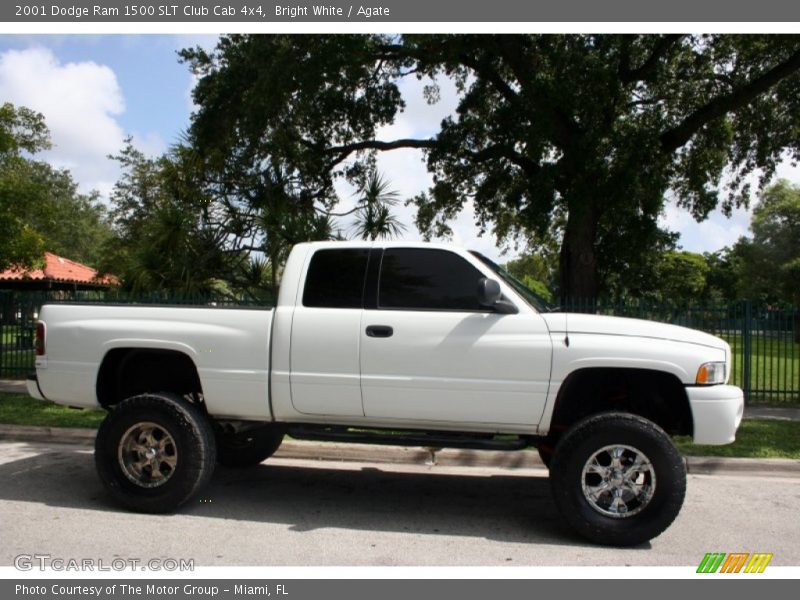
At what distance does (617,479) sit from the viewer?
501 cm

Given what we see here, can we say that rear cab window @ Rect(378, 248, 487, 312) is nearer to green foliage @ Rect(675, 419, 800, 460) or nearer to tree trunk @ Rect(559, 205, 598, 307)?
green foliage @ Rect(675, 419, 800, 460)

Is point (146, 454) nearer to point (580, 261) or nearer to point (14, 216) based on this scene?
point (14, 216)

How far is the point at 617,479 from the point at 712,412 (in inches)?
32.0

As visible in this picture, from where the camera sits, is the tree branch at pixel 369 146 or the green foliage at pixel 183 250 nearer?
the green foliage at pixel 183 250

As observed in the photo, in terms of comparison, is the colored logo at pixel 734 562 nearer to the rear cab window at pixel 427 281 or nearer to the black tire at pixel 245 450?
the rear cab window at pixel 427 281

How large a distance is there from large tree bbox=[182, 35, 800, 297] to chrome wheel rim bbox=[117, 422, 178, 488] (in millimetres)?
9041

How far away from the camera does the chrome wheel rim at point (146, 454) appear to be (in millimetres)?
5594

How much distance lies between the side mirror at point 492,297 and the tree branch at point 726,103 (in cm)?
1221

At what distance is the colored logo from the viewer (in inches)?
181

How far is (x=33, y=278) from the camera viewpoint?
2283 cm
